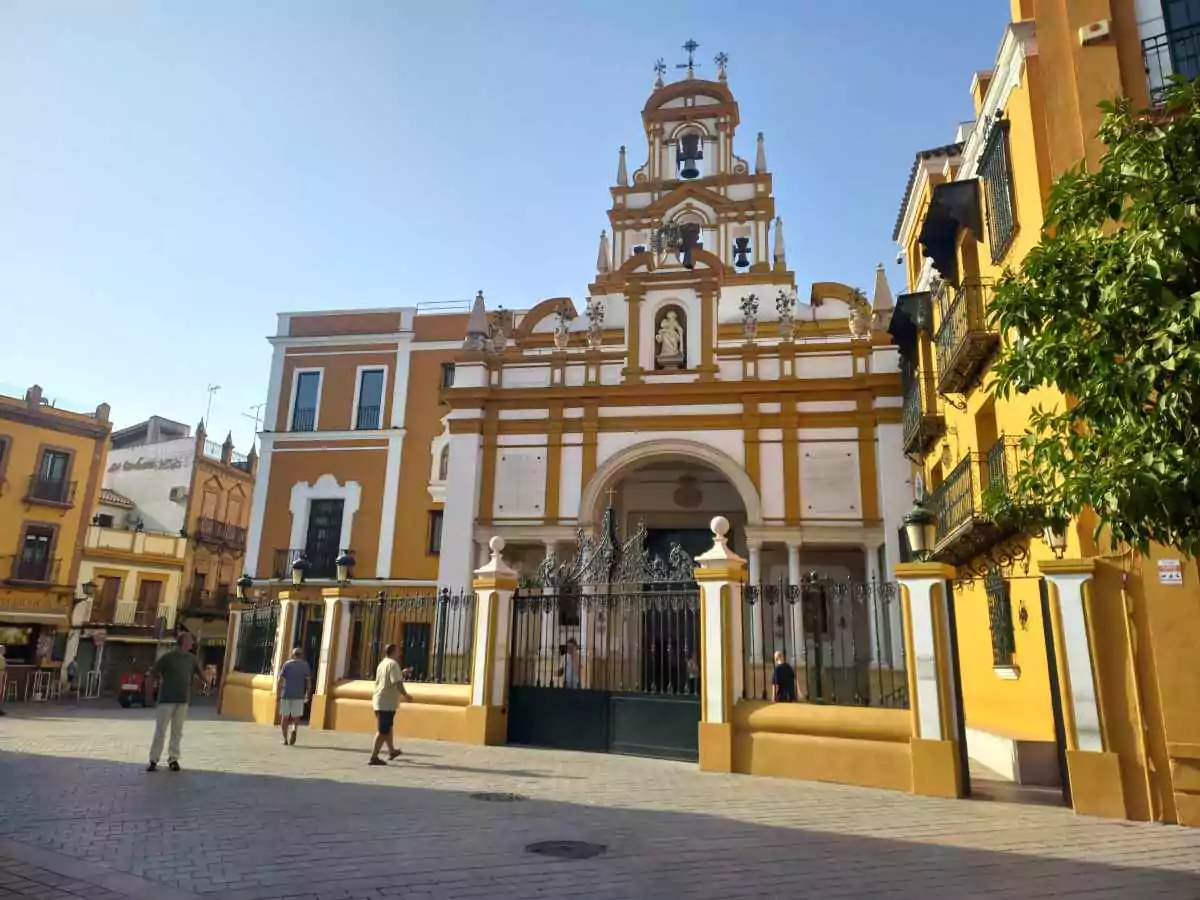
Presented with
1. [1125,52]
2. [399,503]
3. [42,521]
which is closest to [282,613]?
[399,503]

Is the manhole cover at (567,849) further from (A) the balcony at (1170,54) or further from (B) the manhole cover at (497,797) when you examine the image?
(A) the balcony at (1170,54)

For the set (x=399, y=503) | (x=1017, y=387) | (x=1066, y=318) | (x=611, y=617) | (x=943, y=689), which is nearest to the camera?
(x=1066, y=318)

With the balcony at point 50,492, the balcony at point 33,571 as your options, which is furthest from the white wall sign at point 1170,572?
the balcony at point 50,492

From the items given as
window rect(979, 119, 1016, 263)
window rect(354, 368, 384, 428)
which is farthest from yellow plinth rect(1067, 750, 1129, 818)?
window rect(354, 368, 384, 428)

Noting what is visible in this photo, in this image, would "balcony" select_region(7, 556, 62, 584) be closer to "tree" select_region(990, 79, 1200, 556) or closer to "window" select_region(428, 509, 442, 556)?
"window" select_region(428, 509, 442, 556)

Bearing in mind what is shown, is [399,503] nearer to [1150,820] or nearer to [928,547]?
[928,547]

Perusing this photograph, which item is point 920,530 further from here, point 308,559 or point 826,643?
point 308,559

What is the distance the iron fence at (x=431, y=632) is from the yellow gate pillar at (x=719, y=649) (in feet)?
14.3

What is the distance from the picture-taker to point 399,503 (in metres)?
26.8

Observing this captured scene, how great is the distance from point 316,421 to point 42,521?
1240 centimetres

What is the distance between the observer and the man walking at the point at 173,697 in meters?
9.95

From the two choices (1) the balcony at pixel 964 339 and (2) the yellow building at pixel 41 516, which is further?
(2) the yellow building at pixel 41 516

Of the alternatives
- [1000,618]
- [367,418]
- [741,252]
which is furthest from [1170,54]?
[367,418]

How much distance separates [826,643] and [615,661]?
8.76 meters
